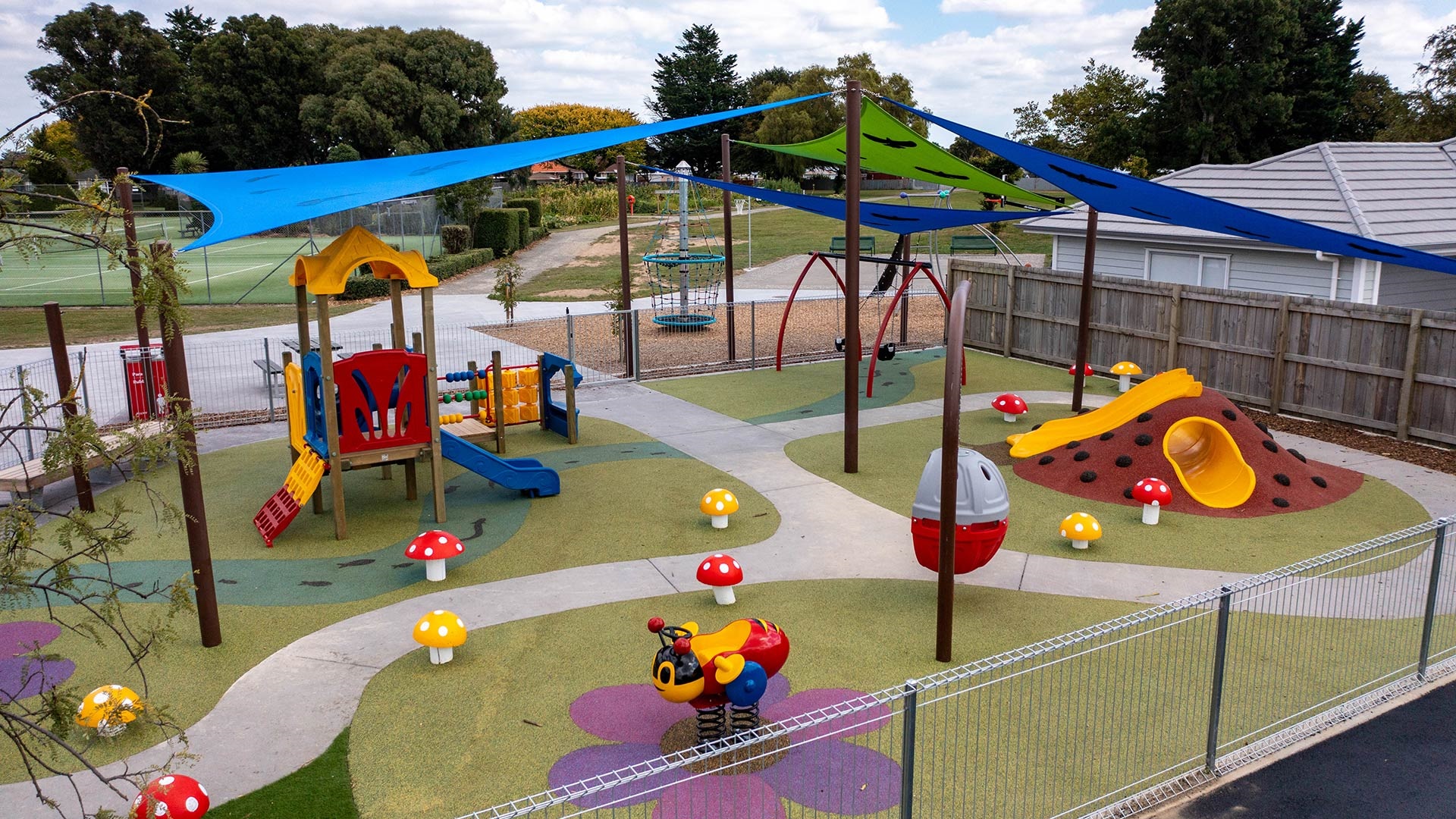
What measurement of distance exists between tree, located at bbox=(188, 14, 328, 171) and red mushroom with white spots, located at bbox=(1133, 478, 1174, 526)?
59.2 meters

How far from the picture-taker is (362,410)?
11.1 meters

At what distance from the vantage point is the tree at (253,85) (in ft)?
193

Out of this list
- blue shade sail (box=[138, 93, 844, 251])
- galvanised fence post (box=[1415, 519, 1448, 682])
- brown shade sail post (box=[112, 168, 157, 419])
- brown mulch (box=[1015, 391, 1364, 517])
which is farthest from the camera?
brown mulch (box=[1015, 391, 1364, 517])

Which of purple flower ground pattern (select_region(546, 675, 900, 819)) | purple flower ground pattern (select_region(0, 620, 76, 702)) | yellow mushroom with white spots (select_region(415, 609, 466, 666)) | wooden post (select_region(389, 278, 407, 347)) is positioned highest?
wooden post (select_region(389, 278, 407, 347))

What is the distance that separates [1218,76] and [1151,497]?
3873 centimetres

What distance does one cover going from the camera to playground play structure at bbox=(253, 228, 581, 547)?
10578mm

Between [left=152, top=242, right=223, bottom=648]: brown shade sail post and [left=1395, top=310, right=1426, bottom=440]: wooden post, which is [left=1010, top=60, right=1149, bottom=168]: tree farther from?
[left=152, top=242, right=223, bottom=648]: brown shade sail post

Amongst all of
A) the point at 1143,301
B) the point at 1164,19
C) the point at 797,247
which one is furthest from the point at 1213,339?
the point at 1164,19

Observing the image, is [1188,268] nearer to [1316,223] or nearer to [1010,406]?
[1316,223]

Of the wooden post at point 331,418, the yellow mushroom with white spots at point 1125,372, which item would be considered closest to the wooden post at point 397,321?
the wooden post at point 331,418

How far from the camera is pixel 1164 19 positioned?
43688mm

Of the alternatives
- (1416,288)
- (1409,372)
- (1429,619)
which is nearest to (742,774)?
(1429,619)

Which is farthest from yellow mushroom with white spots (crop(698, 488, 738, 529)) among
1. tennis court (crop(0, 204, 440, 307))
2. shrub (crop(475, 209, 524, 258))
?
shrub (crop(475, 209, 524, 258))

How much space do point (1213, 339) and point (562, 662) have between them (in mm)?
12845
